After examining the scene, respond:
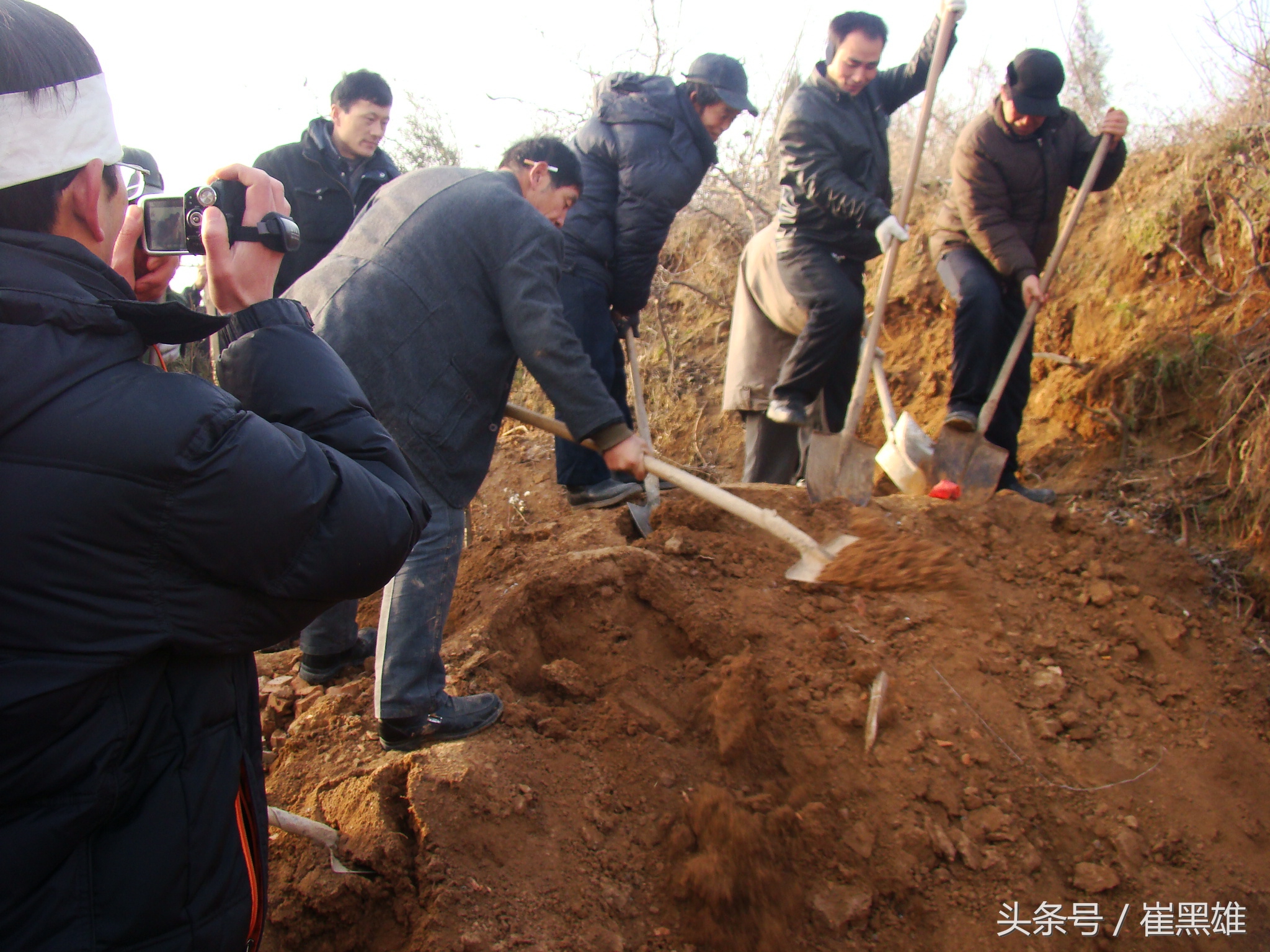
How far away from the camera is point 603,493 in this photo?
392cm

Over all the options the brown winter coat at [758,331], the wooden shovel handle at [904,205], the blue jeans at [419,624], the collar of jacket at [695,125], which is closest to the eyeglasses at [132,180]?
the blue jeans at [419,624]

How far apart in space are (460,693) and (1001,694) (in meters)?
1.85

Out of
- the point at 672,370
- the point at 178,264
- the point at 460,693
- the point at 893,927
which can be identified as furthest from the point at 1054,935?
the point at 672,370

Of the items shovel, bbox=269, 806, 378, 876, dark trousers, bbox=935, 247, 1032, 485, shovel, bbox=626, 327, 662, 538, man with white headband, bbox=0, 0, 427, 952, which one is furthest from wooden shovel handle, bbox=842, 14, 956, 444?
man with white headband, bbox=0, 0, 427, 952

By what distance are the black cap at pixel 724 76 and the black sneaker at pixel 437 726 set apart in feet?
9.33

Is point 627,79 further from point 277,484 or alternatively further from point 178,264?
point 277,484

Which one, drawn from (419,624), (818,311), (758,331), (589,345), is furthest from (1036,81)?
(419,624)

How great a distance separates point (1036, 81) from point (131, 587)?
4.44 metres

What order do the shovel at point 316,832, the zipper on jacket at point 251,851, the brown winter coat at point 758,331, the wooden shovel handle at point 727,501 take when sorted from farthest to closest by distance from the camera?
the brown winter coat at point 758,331, the wooden shovel handle at point 727,501, the shovel at point 316,832, the zipper on jacket at point 251,851

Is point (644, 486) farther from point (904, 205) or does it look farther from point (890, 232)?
point (904, 205)

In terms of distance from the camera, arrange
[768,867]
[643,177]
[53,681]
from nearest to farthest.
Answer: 1. [53,681]
2. [768,867]
3. [643,177]

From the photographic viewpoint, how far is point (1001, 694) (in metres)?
2.81

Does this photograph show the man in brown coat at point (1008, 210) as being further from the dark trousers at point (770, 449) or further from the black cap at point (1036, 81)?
the dark trousers at point (770, 449)

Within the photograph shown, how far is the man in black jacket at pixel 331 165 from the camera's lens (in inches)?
143
